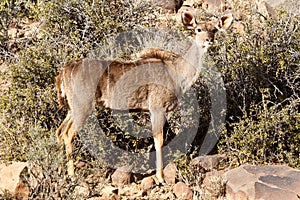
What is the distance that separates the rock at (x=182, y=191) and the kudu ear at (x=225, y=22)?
2.67 metres

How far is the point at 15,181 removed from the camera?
6156mm

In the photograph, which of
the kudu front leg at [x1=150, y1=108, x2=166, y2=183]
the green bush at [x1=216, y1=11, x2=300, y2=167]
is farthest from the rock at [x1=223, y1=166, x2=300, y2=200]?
the kudu front leg at [x1=150, y1=108, x2=166, y2=183]

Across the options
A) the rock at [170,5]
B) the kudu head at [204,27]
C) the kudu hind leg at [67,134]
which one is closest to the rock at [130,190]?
the kudu hind leg at [67,134]

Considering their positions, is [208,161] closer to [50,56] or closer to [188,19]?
[188,19]

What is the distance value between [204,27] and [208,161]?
6.92 feet

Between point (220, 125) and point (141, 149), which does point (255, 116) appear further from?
point (141, 149)

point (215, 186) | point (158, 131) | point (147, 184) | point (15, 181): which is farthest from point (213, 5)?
point (15, 181)

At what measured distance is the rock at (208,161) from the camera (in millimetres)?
7723

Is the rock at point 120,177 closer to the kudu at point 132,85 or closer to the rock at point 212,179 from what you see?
the kudu at point 132,85

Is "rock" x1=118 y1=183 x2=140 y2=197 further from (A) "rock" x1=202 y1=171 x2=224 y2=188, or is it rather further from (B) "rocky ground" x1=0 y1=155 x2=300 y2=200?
A: (A) "rock" x1=202 y1=171 x2=224 y2=188

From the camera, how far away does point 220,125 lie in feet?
27.3

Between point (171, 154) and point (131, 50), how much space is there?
2.50 m

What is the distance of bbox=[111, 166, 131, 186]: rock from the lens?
7.58 meters

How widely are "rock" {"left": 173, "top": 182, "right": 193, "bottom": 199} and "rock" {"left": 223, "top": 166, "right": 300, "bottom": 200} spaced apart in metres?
0.54
